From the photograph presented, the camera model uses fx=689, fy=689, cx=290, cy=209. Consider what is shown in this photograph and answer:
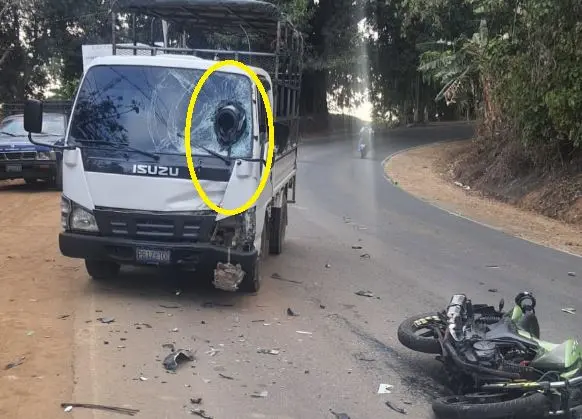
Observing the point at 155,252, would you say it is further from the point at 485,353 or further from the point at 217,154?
the point at 485,353

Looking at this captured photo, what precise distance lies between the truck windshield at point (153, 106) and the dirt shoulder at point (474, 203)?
295 inches

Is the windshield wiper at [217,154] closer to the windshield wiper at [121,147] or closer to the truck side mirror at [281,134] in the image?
the windshield wiper at [121,147]

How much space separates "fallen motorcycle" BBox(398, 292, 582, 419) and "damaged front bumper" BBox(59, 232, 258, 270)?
2352 millimetres

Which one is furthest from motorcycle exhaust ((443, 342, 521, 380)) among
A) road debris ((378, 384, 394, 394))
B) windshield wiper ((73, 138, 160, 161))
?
windshield wiper ((73, 138, 160, 161))

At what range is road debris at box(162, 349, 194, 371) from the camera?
541cm

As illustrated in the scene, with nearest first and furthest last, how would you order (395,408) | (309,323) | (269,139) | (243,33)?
(395,408)
(309,323)
(269,139)
(243,33)

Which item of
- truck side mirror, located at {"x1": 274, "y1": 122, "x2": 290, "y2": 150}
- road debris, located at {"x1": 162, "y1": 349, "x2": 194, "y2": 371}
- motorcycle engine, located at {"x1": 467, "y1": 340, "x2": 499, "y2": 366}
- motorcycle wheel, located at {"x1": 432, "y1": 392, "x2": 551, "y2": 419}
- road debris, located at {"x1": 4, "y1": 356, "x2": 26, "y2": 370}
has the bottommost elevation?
road debris, located at {"x1": 162, "y1": 349, "x2": 194, "y2": 371}

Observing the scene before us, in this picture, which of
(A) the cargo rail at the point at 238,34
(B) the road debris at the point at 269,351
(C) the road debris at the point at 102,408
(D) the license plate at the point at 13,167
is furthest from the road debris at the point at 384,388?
(D) the license plate at the point at 13,167

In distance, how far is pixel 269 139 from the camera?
777cm

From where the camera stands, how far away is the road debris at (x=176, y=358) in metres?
5.41

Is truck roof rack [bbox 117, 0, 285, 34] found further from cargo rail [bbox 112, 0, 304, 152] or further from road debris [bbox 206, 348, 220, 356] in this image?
road debris [bbox 206, 348, 220, 356]

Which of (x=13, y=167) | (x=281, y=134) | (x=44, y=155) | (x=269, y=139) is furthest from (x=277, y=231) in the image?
(x=13, y=167)

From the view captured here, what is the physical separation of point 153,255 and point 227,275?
0.78 m

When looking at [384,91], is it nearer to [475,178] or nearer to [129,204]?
[475,178]
